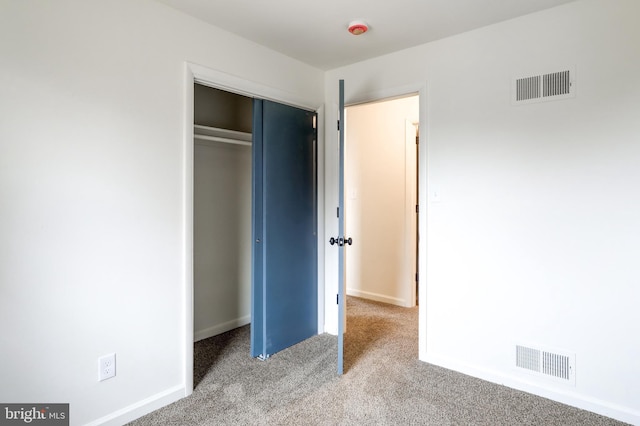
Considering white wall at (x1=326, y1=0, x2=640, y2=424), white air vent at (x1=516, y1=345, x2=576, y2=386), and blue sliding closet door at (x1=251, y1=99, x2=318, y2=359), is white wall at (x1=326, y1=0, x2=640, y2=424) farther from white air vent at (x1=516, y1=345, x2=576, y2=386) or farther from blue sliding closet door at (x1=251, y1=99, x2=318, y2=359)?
blue sliding closet door at (x1=251, y1=99, x2=318, y2=359)

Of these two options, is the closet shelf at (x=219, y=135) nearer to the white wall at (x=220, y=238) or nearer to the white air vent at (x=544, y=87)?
the white wall at (x=220, y=238)

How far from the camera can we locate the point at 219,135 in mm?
3318

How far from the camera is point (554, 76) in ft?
7.46

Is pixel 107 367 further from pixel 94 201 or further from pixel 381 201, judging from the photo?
pixel 381 201

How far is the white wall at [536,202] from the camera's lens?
2082mm

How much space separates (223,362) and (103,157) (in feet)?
5.54

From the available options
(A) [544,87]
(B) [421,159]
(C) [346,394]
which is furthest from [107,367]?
(A) [544,87]

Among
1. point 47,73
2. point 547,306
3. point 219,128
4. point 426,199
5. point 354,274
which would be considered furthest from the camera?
point 354,274

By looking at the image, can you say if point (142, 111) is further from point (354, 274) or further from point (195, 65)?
point (354, 274)

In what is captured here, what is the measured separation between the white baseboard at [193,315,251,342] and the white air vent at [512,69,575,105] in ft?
9.70

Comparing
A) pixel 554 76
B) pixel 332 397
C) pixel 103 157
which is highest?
pixel 554 76

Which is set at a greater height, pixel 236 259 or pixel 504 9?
pixel 504 9

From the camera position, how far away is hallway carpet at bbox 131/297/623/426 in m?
2.10

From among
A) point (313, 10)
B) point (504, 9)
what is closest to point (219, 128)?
point (313, 10)
